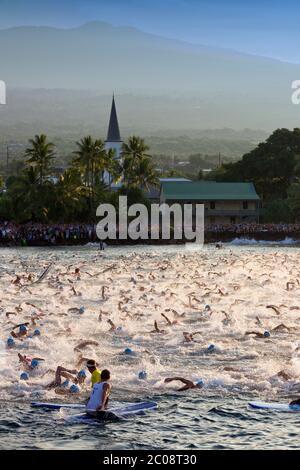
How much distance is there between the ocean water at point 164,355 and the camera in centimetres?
1355

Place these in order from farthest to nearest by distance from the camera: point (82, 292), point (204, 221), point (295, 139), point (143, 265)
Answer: point (295, 139) < point (204, 221) < point (143, 265) < point (82, 292)

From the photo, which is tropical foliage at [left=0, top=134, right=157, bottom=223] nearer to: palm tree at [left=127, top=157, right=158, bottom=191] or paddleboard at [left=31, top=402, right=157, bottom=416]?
palm tree at [left=127, top=157, right=158, bottom=191]

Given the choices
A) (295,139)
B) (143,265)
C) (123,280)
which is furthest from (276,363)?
(295,139)

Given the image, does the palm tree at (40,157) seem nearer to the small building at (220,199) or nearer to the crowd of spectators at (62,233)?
the crowd of spectators at (62,233)

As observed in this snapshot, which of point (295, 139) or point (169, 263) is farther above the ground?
point (295, 139)

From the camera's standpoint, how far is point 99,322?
78.1 ft

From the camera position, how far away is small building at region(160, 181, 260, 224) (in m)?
98.1

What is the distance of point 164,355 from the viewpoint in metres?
19.4

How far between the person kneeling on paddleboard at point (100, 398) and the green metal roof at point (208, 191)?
83.8 m

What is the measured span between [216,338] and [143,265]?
25083mm

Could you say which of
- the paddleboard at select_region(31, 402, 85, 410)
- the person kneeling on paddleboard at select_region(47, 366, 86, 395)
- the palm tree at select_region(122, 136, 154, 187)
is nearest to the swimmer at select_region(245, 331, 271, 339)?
the person kneeling on paddleboard at select_region(47, 366, 86, 395)
